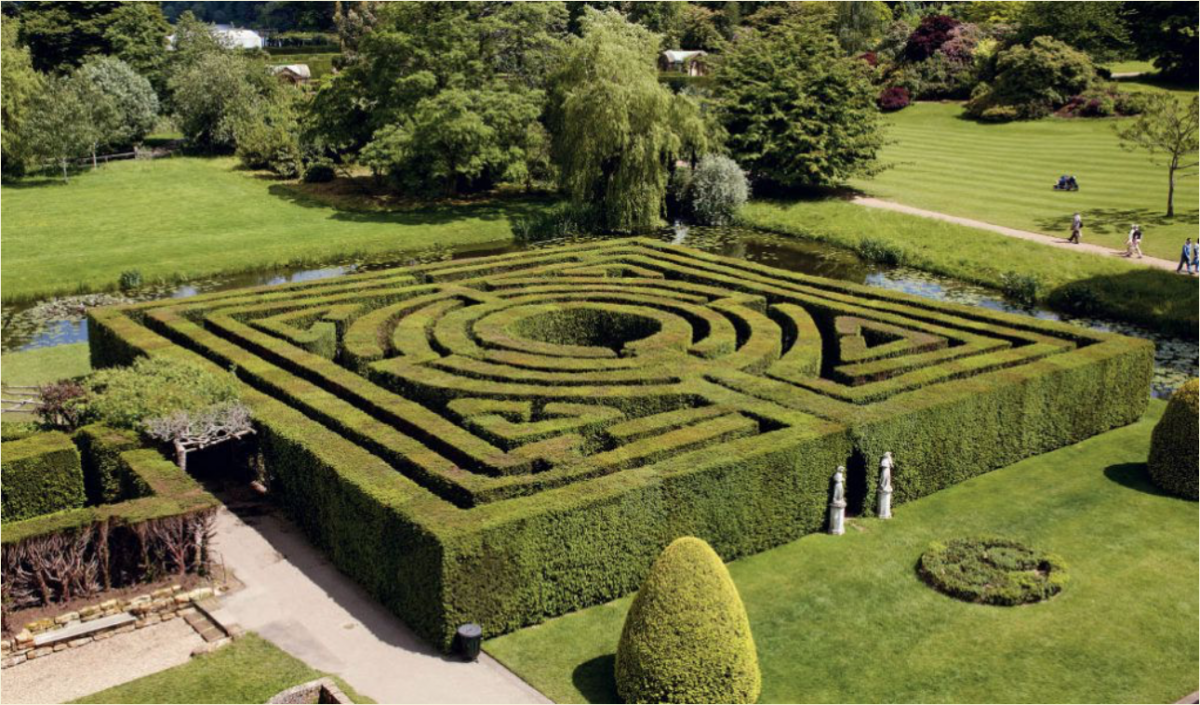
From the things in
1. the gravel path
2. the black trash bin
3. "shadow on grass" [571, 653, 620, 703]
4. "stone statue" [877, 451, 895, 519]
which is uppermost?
"stone statue" [877, 451, 895, 519]

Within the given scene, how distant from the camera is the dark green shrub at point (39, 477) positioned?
2241cm

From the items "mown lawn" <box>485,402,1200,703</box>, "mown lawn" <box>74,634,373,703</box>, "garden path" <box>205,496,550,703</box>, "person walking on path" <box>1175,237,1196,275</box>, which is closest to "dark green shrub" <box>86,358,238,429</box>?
"garden path" <box>205,496,550,703</box>

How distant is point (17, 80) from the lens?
220ft

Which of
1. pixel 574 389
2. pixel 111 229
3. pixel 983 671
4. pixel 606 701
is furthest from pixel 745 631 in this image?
pixel 111 229

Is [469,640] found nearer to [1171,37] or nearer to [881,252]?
[881,252]

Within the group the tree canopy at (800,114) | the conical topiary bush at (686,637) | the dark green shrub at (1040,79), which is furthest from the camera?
the dark green shrub at (1040,79)

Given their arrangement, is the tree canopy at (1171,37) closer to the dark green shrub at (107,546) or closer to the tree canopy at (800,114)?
the tree canopy at (800,114)

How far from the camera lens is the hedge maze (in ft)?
62.3

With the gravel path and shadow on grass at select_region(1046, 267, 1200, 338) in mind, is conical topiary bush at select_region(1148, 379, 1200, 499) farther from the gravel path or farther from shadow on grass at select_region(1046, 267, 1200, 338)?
the gravel path

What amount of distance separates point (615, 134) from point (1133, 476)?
32498 millimetres

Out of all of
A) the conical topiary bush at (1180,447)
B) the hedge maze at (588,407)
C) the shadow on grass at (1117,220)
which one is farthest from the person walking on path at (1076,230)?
A: the conical topiary bush at (1180,447)

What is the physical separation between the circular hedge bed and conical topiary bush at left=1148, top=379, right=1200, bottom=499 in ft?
18.6

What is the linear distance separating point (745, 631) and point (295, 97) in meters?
77.7

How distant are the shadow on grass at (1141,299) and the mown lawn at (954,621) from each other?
17757mm
